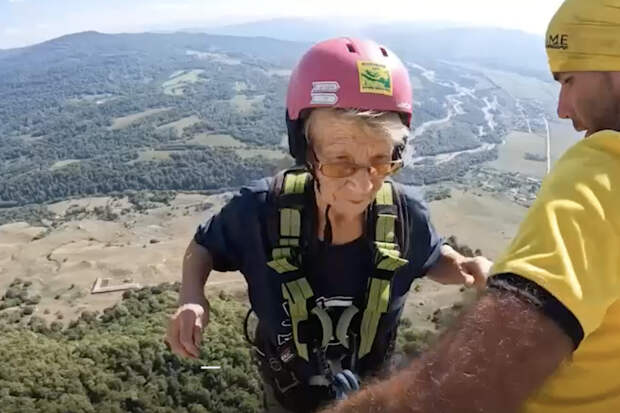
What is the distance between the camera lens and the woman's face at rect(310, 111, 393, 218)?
226cm

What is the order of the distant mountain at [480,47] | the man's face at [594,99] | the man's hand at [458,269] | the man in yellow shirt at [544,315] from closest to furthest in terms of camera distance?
the man in yellow shirt at [544,315]
the man's face at [594,99]
the man's hand at [458,269]
the distant mountain at [480,47]

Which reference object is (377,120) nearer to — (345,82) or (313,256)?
(345,82)

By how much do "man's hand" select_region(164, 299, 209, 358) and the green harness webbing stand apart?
0.33m

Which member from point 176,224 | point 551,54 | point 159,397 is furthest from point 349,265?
point 176,224

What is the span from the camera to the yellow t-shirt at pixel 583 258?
974 millimetres

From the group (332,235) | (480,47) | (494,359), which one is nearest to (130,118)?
(480,47)

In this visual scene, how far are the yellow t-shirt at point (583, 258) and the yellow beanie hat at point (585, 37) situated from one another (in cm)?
29

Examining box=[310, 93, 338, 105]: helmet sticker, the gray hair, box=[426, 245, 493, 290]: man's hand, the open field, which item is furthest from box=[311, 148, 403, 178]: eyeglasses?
the open field

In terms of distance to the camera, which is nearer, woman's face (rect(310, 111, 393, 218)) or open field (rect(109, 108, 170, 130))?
woman's face (rect(310, 111, 393, 218))

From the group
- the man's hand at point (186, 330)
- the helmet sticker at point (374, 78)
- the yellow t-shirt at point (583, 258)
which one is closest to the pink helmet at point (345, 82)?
the helmet sticker at point (374, 78)

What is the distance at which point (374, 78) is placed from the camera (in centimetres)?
229

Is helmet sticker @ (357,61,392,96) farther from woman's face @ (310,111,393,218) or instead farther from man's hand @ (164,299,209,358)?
man's hand @ (164,299,209,358)

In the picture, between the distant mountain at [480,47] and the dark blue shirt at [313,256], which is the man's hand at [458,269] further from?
the distant mountain at [480,47]

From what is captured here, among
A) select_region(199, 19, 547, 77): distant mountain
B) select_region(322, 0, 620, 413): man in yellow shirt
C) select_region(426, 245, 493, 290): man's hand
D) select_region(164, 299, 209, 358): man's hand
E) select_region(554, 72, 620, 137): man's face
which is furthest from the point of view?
select_region(199, 19, 547, 77): distant mountain
